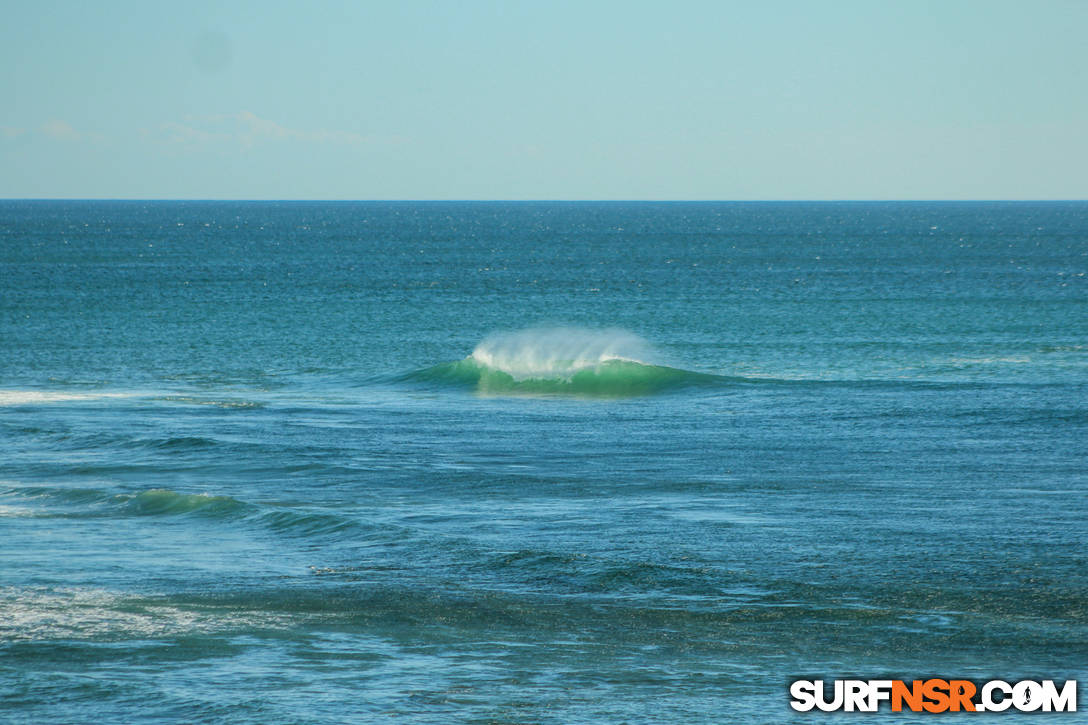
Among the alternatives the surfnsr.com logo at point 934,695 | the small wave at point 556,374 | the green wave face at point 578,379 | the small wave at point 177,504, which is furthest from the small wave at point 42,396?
the surfnsr.com logo at point 934,695

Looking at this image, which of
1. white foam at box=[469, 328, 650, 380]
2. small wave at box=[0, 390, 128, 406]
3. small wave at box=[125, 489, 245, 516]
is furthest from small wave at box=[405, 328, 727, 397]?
small wave at box=[125, 489, 245, 516]

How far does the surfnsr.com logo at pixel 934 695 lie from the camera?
12812 millimetres

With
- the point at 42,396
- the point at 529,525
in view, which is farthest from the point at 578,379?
the point at 529,525

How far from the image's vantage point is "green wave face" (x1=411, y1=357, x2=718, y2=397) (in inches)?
1587

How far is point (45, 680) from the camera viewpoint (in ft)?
45.3

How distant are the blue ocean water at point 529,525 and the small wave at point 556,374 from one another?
0.49ft

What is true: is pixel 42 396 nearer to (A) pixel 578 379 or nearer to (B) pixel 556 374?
(B) pixel 556 374

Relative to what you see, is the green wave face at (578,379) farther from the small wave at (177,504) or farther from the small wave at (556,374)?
the small wave at (177,504)

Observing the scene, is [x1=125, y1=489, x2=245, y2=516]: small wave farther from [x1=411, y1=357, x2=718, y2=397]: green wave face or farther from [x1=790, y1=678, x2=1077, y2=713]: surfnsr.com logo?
[x1=411, y1=357, x2=718, y2=397]: green wave face

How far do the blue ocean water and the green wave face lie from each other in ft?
0.51

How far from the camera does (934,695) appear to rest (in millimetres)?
13156

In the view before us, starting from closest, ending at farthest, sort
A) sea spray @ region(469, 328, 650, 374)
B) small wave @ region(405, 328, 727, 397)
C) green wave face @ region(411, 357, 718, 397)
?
green wave face @ region(411, 357, 718, 397) → small wave @ region(405, 328, 727, 397) → sea spray @ region(469, 328, 650, 374)

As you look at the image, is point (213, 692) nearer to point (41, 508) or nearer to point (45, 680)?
point (45, 680)

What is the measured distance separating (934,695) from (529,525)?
28.6 ft
